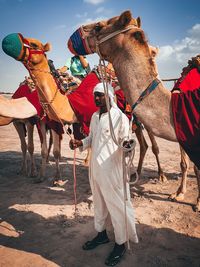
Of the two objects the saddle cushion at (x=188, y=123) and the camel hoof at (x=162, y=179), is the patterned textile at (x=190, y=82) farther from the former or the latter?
→ the camel hoof at (x=162, y=179)

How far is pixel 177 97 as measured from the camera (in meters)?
2.08

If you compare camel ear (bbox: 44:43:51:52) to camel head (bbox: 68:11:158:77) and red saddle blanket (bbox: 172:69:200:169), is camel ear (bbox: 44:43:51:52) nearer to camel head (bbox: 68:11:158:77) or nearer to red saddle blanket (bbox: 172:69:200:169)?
camel head (bbox: 68:11:158:77)

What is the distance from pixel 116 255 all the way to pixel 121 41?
250 cm

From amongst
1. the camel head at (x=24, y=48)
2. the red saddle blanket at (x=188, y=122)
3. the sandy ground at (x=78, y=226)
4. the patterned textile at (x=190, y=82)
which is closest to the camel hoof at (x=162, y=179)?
the sandy ground at (x=78, y=226)

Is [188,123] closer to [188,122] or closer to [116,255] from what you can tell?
[188,122]

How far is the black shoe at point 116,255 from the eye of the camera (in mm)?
2896

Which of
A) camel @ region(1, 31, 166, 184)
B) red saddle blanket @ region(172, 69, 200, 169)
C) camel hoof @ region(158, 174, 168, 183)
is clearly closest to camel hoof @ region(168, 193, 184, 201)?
camel hoof @ region(158, 174, 168, 183)

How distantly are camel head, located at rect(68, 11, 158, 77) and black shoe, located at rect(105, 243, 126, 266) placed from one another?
2.20 metres

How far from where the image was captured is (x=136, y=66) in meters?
2.15

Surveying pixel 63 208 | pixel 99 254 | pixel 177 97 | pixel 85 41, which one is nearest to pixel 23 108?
pixel 63 208

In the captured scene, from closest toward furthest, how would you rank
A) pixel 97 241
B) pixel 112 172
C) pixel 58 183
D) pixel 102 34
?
pixel 102 34 < pixel 112 172 < pixel 97 241 < pixel 58 183

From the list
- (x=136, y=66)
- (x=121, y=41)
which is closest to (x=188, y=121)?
(x=136, y=66)

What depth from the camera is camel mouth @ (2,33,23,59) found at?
356cm

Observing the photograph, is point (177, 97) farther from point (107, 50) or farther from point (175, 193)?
point (175, 193)
